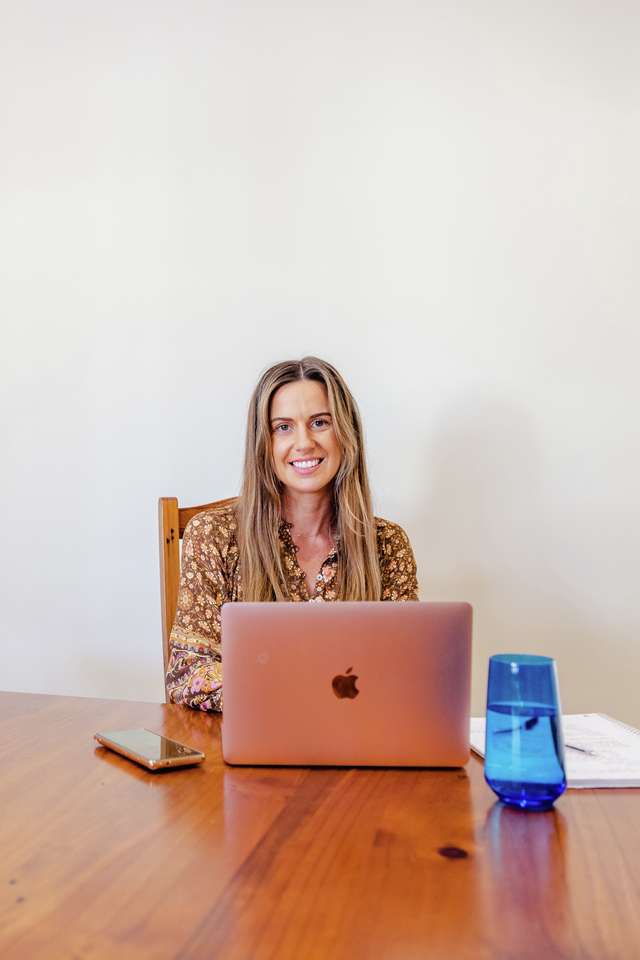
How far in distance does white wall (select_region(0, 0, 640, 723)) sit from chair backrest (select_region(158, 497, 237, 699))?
0.43 m

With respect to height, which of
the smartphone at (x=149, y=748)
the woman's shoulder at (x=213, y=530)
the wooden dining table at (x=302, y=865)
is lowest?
the wooden dining table at (x=302, y=865)

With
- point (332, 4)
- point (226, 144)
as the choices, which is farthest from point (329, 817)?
point (332, 4)

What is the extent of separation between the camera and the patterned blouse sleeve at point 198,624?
1.33 meters

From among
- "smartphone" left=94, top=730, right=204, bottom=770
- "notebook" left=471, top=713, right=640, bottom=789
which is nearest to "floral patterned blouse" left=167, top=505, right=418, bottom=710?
"smartphone" left=94, top=730, right=204, bottom=770

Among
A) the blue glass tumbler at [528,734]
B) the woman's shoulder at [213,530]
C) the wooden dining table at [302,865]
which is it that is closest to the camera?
the wooden dining table at [302,865]

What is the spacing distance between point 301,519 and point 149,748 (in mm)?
898

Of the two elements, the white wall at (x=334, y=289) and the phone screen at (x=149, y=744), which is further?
the white wall at (x=334, y=289)

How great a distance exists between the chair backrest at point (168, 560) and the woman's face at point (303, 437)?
25 centimetres

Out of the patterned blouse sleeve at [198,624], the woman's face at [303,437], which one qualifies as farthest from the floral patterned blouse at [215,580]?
the woman's face at [303,437]

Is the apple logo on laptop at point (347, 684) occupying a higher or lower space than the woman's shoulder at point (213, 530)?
lower

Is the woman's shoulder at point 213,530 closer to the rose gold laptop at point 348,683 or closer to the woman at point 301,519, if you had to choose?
the woman at point 301,519

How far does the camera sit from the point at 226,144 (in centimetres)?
221

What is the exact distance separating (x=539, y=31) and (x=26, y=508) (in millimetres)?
1820

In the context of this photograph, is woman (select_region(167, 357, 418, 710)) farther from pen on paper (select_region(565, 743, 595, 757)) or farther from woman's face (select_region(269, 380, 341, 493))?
pen on paper (select_region(565, 743, 595, 757))
